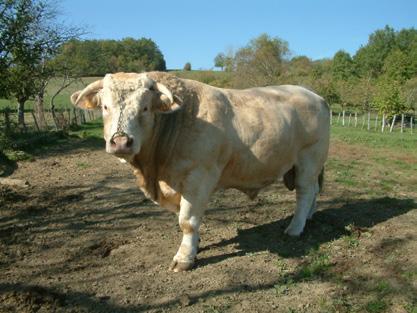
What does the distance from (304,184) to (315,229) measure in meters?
0.74

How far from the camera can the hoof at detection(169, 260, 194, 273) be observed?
5.14m

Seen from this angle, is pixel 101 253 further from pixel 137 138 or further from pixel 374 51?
pixel 374 51

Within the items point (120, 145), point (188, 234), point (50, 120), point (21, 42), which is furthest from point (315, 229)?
point (50, 120)

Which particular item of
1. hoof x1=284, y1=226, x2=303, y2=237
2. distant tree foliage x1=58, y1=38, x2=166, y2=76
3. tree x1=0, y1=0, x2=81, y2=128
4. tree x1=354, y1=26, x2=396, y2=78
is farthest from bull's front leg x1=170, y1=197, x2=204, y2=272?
tree x1=354, y1=26, x2=396, y2=78

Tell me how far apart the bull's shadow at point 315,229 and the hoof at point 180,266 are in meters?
0.23

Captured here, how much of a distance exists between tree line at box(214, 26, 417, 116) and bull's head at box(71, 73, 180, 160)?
1396 inches

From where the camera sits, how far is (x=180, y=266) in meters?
5.14

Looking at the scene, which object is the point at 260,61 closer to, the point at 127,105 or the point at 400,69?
the point at 400,69

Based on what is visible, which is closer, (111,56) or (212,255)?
(212,255)

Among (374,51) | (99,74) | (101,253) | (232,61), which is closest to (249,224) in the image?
(101,253)

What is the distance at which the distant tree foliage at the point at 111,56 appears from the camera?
3738 cm

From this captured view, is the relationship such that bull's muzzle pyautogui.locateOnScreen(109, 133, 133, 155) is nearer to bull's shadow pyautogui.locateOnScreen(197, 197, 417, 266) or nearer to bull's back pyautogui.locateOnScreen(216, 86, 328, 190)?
bull's back pyautogui.locateOnScreen(216, 86, 328, 190)

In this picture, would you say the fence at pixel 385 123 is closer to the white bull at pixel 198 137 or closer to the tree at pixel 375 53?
the white bull at pixel 198 137

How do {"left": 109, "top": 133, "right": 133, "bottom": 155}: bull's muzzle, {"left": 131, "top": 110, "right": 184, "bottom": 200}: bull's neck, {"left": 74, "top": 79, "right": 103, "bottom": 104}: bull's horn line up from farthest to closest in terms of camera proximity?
{"left": 131, "top": 110, "right": 184, "bottom": 200}: bull's neck < {"left": 74, "top": 79, "right": 103, "bottom": 104}: bull's horn < {"left": 109, "top": 133, "right": 133, "bottom": 155}: bull's muzzle
